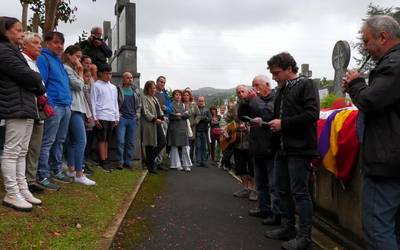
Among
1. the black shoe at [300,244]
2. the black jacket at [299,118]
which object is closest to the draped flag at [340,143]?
the black jacket at [299,118]

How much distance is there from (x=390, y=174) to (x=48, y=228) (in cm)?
330

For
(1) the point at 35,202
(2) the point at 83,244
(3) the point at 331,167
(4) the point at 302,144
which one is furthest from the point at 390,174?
(1) the point at 35,202

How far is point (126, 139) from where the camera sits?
31.6 ft

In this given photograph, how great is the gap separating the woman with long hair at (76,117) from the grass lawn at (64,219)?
1.19 ft

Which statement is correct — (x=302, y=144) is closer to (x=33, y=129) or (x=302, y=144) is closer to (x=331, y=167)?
(x=331, y=167)

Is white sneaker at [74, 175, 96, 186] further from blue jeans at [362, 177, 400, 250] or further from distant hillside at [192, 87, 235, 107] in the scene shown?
distant hillside at [192, 87, 235, 107]

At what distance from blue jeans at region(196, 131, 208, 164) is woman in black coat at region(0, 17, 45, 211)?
8.35 m

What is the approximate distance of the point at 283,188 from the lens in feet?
16.6

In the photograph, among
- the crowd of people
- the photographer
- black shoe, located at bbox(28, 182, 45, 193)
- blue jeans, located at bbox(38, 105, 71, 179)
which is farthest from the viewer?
the photographer

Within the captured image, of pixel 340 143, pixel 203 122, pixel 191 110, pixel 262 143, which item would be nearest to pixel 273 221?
pixel 262 143

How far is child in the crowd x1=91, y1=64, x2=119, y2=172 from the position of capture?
Answer: 8.34m

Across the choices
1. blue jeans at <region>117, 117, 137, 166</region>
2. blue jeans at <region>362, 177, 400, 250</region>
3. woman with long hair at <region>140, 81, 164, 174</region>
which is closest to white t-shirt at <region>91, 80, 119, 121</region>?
blue jeans at <region>117, 117, 137, 166</region>

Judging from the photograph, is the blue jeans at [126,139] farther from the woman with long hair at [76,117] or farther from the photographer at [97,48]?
the woman with long hair at [76,117]

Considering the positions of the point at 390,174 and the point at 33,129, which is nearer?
the point at 390,174
